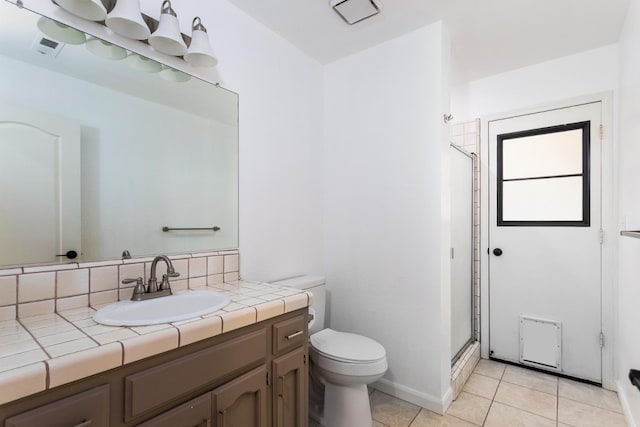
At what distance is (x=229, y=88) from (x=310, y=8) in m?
0.67

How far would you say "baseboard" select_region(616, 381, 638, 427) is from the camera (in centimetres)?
168

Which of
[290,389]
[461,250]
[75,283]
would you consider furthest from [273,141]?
[461,250]

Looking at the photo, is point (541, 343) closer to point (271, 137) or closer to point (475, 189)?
point (475, 189)

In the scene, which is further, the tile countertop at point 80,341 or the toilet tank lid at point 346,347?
the toilet tank lid at point 346,347

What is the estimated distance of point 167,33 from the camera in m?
1.32

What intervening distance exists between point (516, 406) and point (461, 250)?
105cm

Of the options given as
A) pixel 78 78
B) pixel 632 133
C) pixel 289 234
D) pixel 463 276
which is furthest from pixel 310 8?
pixel 463 276

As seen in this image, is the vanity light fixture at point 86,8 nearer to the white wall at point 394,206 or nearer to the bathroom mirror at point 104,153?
the bathroom mirror at point 104,153

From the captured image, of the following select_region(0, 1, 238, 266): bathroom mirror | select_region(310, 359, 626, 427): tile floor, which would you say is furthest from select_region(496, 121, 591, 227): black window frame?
select_region(0, 1, 238, 266): bathroom mirror

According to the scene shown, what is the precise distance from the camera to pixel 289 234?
2094 mm

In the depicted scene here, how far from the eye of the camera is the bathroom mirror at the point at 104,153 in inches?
42.1

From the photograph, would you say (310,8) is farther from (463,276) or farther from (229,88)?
(463,276)

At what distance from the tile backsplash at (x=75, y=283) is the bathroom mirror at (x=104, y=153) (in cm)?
6

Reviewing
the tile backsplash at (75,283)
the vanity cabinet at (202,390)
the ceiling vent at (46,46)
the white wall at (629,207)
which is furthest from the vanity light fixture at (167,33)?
the white wall at (629,207)
